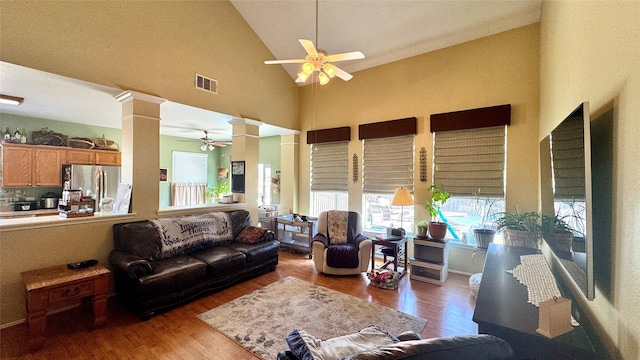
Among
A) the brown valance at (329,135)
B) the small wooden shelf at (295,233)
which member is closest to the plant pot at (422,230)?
the small wooden shelf at (295,233)

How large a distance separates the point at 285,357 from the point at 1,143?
21.4 feet

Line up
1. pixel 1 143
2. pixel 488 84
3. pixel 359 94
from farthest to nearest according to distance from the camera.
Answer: pixel 359 94 < pixel 1 143 < pixel 488 84

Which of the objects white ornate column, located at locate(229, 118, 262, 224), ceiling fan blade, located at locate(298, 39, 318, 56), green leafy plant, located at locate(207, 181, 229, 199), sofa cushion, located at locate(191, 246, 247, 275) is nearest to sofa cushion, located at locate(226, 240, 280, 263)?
sofa cushion, located at locate(191, 246, 247, 275)

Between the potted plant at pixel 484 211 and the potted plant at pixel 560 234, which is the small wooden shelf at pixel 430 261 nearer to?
the potted plant at pixel 484 211

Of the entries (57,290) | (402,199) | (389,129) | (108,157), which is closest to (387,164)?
(389,129)

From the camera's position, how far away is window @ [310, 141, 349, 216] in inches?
215

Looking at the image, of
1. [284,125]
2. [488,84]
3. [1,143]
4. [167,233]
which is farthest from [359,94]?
[1,143]

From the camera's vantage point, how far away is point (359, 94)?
519 cm

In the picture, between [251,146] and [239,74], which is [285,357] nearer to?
[251,146]

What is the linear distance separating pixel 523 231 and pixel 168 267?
4163mm

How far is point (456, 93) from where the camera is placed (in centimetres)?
416

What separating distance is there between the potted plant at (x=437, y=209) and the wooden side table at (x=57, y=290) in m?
4.26

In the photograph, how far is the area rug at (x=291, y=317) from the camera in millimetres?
2500

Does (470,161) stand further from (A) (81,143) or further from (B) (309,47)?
(A) (81,143)
